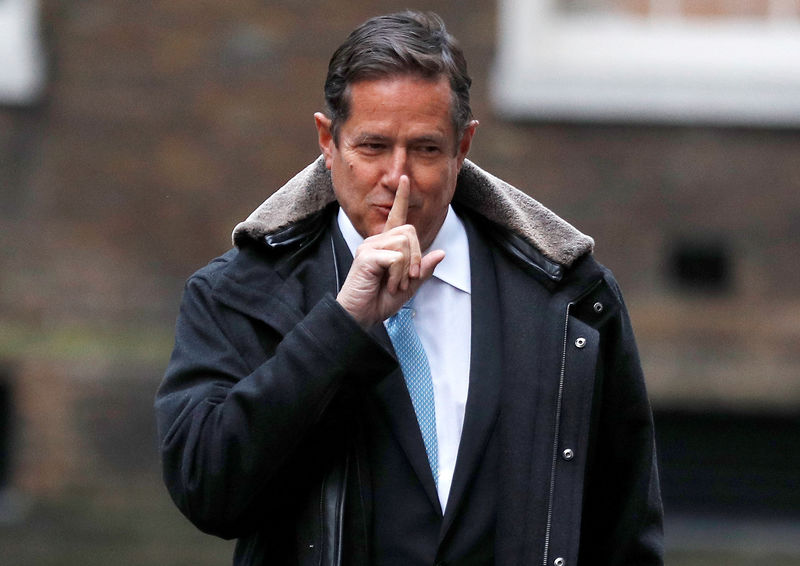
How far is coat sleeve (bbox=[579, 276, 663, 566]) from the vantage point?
121 inches

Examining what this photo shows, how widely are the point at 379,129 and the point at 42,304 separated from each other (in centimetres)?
431

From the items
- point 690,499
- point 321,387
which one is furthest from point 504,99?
point 321,387

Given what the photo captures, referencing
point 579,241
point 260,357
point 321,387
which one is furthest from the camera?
point 579,241

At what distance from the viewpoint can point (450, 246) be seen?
10.0 feet

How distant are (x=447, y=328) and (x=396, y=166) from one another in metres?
0.36

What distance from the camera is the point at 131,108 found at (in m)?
6.82

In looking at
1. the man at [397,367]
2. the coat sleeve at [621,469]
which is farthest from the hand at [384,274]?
the coat sleeve at [621,469]

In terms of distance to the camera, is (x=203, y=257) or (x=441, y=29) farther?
(x=203, y=257)

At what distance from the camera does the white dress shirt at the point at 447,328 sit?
9.48 ft

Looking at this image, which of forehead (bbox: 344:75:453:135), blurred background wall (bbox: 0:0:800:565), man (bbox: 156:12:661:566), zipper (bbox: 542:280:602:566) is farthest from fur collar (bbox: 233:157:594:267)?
blurred background wall (bbox: 0:0:800:565)

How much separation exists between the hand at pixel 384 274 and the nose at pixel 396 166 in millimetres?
98

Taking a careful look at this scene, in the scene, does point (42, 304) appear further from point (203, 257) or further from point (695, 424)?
point (695, 424)

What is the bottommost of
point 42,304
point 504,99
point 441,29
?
point 42,304

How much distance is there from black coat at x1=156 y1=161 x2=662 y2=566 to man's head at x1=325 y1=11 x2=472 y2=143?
0.28m
